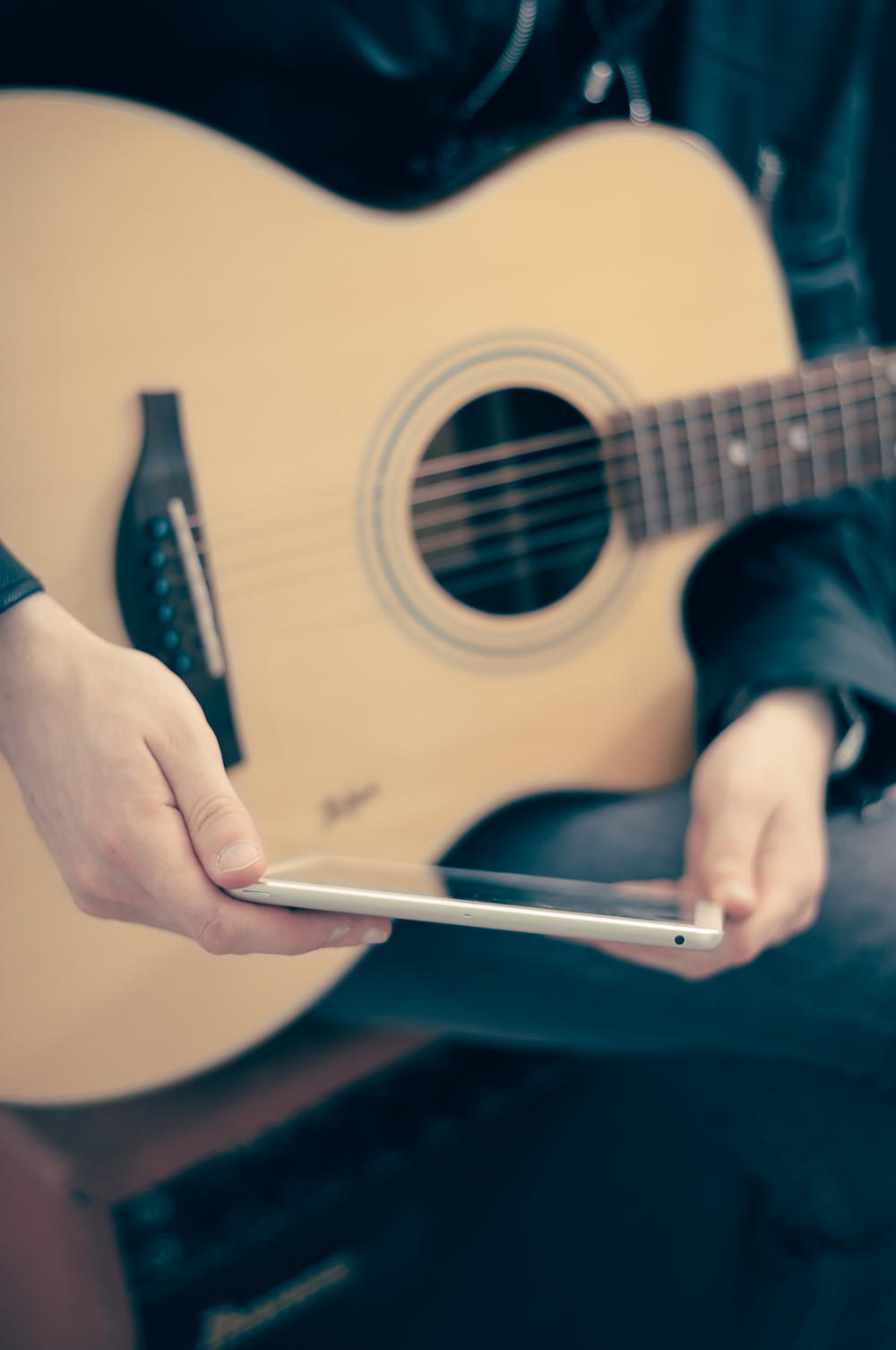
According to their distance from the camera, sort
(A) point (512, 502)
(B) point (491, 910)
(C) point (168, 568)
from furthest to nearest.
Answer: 1. (A) point (512, 502)
2. (C) point (168, 568)
3. (B) point (491, 910)

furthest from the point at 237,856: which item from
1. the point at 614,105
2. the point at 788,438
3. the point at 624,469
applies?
the point at 614,105

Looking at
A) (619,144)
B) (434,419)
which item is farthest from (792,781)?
(619,144)

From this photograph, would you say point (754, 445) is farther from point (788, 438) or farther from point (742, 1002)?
point (742, 1002)

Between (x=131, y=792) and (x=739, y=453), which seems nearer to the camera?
(x=131, y=792)

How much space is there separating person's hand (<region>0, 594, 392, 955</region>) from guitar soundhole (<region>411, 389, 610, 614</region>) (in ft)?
0.65

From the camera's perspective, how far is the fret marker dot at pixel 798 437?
0.59 metres

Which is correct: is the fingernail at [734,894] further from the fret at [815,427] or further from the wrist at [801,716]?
the fret at [815,427]

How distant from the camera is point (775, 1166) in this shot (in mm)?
657

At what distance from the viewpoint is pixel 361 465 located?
47 centimetres

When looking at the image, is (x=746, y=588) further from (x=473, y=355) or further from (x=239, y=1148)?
(x=239, y=1148)

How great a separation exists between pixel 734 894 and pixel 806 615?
0.25 metres

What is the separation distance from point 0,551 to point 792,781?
0.45m

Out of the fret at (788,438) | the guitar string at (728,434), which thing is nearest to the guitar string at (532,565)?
the guitar string at (728,434)

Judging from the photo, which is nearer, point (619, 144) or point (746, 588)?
point (619, 144)
